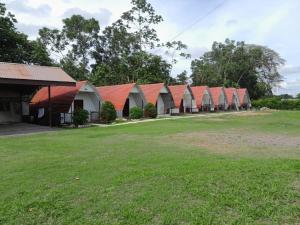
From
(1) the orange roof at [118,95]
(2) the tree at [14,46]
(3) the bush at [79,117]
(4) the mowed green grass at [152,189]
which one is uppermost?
A: (2) the tree at [14,46]

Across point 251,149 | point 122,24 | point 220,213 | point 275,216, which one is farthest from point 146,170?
point 122,24

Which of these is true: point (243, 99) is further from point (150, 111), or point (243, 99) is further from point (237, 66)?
point (150, 111)

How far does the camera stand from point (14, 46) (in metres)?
35.8

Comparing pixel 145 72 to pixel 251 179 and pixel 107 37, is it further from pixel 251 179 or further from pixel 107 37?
pixel 251 179

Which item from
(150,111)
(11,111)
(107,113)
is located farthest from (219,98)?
(11,111)

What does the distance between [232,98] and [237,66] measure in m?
16.6

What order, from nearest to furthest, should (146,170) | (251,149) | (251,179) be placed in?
(251,179) < (146,170) < (251,149)

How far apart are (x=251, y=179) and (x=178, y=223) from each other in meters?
2.46

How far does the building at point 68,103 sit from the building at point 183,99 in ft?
40.7

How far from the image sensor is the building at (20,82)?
21219 millimetres

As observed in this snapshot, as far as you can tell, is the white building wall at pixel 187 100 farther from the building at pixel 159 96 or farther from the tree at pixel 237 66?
the tree at pixel 237 66

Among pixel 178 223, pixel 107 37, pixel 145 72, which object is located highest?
pixel 107 37

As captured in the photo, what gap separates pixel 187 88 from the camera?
42438 mm

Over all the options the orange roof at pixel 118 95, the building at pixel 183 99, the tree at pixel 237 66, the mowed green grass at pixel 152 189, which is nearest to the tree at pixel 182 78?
the tree at pixel 237 66
